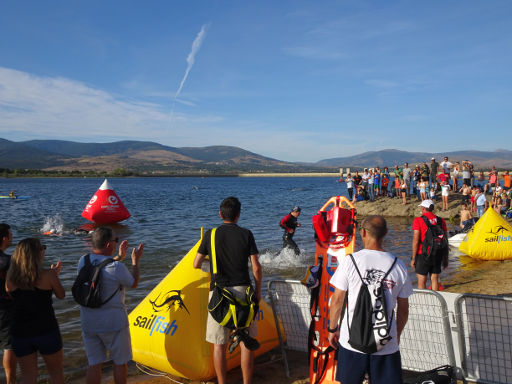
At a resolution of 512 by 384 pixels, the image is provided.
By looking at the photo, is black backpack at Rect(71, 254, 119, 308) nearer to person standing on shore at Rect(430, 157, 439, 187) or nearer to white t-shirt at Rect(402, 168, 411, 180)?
white t-shirt at Rect(402, 168, 411, 180)

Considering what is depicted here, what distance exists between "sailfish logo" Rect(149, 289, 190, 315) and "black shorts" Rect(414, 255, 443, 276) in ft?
13.6

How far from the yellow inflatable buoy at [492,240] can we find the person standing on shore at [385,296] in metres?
8.83

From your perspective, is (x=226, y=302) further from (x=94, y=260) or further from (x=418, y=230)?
(x=418, y=230)

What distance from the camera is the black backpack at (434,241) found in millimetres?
6406

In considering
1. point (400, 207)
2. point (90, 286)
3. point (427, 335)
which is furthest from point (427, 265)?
point (400, 207)

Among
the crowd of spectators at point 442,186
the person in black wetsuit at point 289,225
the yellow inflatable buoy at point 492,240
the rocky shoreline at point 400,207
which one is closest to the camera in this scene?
the yellow inflatable buoy at point 492,240

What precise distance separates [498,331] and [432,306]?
24.6 inches

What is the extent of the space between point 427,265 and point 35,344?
5.74 meters

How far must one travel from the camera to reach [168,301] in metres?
4.52

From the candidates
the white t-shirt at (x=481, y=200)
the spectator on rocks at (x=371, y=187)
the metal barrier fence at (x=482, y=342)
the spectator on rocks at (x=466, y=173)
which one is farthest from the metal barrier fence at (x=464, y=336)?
the spectator on rocks at (x=371, y=187)

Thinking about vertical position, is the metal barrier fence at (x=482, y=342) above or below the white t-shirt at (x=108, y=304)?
below

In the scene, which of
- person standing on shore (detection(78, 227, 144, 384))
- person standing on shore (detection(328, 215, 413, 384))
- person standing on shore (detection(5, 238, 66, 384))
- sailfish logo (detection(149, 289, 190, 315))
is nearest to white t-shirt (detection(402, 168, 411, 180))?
sailfish logo (detection(149, 289, 190, 315))

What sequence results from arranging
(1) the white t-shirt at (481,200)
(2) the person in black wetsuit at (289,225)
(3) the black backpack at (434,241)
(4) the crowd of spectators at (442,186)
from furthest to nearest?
(4) the crowd of spectators at (442,186) < (1) the white t-shirt at (481,200) < (2) the person in black wetsuit at (289,225) < (3) the black backpack at (434,241)

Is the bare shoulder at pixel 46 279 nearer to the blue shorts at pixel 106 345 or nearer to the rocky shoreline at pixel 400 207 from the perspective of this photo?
the blue shorts at pixel 106 345
